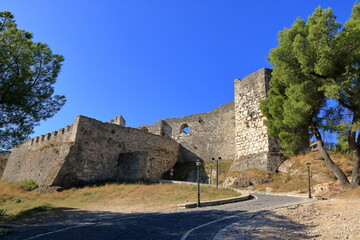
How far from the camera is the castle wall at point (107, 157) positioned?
22953 mm

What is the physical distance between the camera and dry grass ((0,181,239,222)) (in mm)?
14981

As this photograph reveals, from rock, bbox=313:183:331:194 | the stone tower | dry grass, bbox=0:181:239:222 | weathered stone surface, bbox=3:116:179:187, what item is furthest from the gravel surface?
weathered stone surface, bbox=3:116:179:187

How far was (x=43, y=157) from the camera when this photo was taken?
2558 centimetres

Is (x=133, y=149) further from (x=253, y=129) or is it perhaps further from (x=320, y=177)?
(x=320, y=177)

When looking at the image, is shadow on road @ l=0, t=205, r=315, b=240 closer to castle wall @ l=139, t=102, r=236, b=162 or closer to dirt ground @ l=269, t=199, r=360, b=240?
dirt ground @ l=269, t=199, r=360, b=240

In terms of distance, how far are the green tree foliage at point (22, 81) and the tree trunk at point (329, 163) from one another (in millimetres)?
14106

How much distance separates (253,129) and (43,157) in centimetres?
1804

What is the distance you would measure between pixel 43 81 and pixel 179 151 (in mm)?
20679

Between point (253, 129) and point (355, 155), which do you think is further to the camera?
point (253, 129)

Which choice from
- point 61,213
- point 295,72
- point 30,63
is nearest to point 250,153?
point 295,72

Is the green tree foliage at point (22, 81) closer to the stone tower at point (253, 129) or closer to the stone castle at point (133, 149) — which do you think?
the stone castle at point (133, 149)

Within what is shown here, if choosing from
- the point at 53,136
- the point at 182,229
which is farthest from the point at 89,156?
the point at 182,229

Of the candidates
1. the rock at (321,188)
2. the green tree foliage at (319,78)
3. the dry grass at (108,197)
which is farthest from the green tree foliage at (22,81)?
the rock at (321,188)

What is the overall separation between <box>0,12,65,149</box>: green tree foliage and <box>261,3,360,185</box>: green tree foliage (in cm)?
1232
